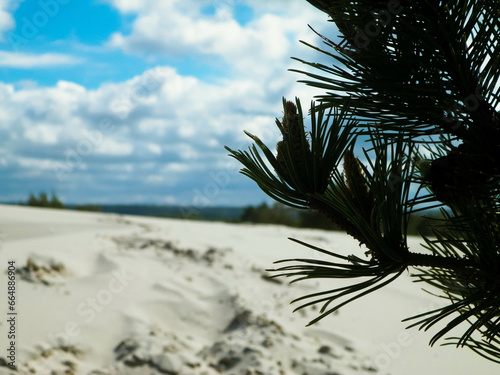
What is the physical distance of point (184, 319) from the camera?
4324 mm

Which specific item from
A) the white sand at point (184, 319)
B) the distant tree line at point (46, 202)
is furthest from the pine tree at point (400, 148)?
the distant tree line at point (46, 202)

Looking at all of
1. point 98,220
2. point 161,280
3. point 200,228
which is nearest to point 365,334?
point 161,280

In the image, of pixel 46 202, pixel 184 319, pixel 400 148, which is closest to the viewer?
pixel 400 148

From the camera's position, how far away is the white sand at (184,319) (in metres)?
3.51

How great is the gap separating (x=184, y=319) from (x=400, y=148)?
11.6 feet


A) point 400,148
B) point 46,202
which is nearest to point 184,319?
point 400,148

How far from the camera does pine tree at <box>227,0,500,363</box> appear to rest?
115 cm

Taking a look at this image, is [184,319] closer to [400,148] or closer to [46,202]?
[400,148]

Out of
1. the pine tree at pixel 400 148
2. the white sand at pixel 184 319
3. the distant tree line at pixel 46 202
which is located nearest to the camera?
the pine tree at pixel 400 148

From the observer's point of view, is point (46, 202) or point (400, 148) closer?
point (400, 148)

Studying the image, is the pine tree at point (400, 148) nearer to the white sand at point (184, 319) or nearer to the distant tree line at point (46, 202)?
the white sand at point (184, 319)

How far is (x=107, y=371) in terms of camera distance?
10.9 feet

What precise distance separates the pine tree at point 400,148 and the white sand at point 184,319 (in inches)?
71.7

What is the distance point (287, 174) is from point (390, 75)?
38 cm
